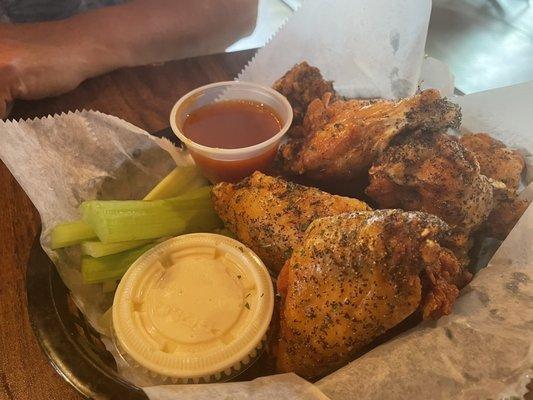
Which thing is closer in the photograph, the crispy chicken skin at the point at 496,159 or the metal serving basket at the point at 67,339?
the metal serving basket at the point at 67,339

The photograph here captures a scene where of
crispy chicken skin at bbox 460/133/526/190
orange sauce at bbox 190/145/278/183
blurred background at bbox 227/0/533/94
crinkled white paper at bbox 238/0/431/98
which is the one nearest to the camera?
crispy chicken skin at bbox 460/133/526/190

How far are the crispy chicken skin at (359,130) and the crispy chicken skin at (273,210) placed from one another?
174 millimetres

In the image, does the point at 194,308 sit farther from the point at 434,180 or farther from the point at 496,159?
the point at 496,159

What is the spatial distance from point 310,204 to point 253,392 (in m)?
0.73

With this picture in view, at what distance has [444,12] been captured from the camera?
191 inches

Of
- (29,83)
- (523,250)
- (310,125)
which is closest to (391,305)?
(523,250)

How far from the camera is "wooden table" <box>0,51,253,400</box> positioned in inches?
68.5

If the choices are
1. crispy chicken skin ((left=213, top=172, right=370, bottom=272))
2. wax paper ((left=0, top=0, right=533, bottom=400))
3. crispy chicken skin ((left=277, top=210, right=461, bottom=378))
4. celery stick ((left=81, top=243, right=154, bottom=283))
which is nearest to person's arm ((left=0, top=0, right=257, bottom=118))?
wax paper ((left=0, top=0, right=533, bottom=400))

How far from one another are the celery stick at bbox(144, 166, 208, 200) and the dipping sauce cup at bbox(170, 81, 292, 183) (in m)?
0.04

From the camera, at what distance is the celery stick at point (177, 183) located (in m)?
2.14

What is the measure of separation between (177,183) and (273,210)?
1.80 feet

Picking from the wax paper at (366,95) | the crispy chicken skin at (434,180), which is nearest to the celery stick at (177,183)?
the wax paper at (366,95)

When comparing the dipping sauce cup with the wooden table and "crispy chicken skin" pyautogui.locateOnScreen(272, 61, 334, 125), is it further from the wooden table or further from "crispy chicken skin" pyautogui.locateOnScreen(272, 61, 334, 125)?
the wooden table

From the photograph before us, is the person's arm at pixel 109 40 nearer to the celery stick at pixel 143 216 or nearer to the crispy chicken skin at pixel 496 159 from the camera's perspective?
the celery stick at pixel 143 216
